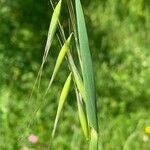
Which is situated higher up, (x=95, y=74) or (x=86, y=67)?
(x=86, y=67)

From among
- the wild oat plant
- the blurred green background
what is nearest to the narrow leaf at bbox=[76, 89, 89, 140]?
the wild oat plant

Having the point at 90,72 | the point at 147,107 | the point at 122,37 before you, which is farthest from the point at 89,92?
the point at 122,37

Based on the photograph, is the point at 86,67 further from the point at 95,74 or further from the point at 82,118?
the point at 95,74

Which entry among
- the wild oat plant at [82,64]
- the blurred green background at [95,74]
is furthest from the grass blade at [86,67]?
the blurred green background at [95,74]

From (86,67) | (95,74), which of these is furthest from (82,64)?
(95,74)

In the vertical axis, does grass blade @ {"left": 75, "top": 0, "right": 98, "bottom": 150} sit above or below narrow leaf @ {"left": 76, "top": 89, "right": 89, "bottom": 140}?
above

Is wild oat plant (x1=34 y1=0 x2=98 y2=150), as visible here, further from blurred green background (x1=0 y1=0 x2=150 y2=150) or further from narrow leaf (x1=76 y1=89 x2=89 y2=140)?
blurred green background (x1=0 y1=0 x2=150 y2=150)

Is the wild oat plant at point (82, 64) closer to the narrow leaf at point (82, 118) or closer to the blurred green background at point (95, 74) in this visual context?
the narrow leaf at point (82, 118)

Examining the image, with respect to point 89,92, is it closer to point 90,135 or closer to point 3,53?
point 90,135
